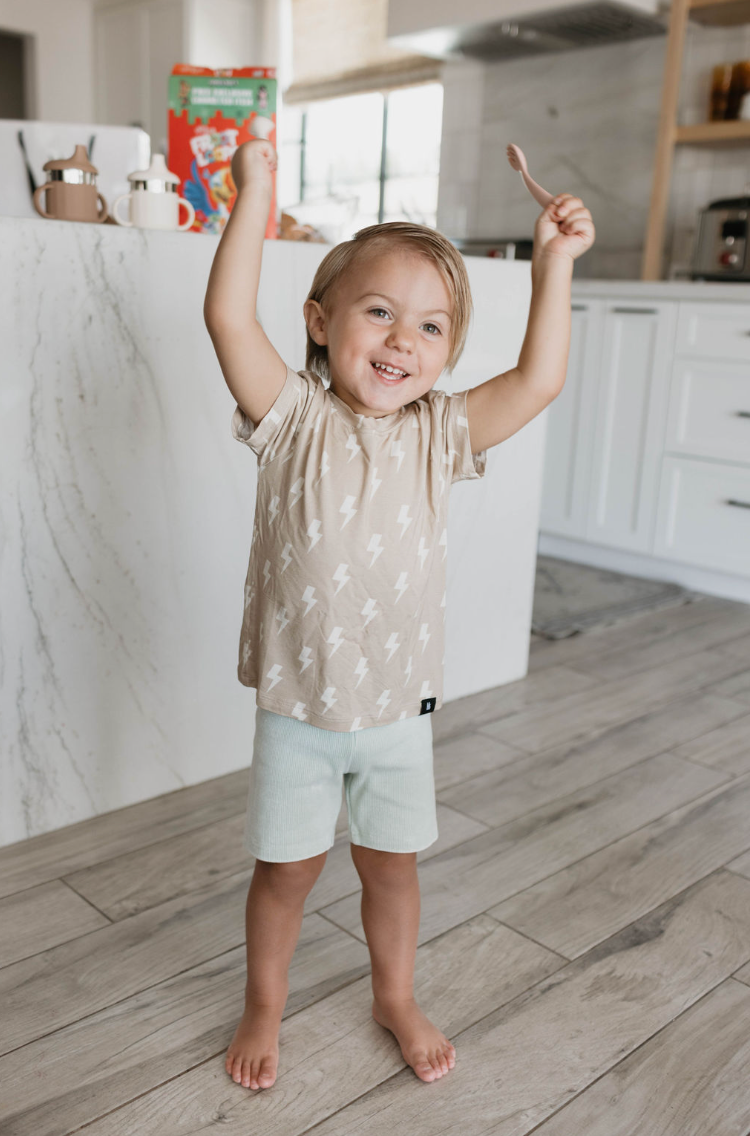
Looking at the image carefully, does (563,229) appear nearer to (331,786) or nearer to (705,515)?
(331,786)

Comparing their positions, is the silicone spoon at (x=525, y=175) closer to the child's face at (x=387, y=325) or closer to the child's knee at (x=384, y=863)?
the child's face at (x=387, y=325)

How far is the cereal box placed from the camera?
163 cm

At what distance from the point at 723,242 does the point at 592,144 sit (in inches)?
39.7

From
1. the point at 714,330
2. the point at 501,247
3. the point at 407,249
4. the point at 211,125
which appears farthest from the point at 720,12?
the point at 407,249

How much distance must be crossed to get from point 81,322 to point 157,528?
314 mm

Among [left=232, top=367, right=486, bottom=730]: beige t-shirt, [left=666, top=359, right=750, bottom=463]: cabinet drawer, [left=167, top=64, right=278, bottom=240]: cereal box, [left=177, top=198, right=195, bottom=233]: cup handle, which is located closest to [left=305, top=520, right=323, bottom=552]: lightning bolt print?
[left=232, top=367, right=486, bottom=730]: beige t-shirt

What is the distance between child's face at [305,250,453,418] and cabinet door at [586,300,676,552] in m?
2.22

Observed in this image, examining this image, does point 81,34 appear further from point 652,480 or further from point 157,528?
point 157,528

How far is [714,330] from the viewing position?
2.84 m

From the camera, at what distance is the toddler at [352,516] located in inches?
36.0

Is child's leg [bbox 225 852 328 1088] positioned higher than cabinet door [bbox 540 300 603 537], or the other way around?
cabinet door [bbox 540 300 603 537]

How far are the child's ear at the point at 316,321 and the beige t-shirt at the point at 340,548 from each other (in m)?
0.04

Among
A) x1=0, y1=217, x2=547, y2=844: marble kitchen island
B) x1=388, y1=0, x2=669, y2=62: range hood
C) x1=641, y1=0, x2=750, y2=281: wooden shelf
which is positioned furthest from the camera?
x1=388, y1=0, x2=669, y2=62: range hood

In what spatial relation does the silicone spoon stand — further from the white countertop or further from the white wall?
the white wall
